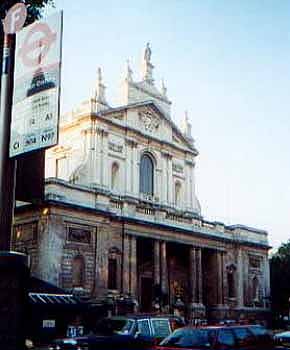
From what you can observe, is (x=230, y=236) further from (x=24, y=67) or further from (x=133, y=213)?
(x=24, y=67)

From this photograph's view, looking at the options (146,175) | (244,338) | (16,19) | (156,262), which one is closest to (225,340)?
(244,338)

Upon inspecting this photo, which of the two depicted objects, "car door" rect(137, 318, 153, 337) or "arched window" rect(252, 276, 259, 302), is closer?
"car door" rect(137, 318, 153, 337)

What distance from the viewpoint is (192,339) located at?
41.9 ft

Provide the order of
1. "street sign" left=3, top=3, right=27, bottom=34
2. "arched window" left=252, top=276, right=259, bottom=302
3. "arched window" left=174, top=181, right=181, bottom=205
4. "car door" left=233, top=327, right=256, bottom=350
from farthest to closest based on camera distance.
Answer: "arched window" left=252, top=276, right=259, bottom=302
"arched window" left=174, top=181, right=181, bottom=205
"car door" left=233, top=327, right=256, bottom=350
"street sign" left=3, top=3, right=27, bottom=34

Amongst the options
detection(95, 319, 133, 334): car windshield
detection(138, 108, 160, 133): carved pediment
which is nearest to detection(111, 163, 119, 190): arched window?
detection(138, 108, 160, 133): carved pediment

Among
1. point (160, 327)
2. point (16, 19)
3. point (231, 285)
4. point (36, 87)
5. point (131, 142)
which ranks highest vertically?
point (131, 142)

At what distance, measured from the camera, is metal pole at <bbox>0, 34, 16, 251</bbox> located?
5387 mm

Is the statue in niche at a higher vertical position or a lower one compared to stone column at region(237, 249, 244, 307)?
higher

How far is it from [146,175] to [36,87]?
122 feet

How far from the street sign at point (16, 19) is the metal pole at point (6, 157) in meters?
0.08

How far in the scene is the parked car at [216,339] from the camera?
41.2 ft

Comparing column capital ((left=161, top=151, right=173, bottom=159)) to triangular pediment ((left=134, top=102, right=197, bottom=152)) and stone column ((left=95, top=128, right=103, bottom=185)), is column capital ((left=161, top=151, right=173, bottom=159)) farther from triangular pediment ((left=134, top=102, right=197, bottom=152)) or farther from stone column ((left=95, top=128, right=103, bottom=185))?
stone column ((left=95, top=128, right=103, bottom=185))

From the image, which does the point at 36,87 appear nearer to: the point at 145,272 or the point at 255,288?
the point at 145,272

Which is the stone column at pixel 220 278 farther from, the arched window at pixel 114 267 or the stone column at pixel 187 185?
the arched window at pixel 114 267
